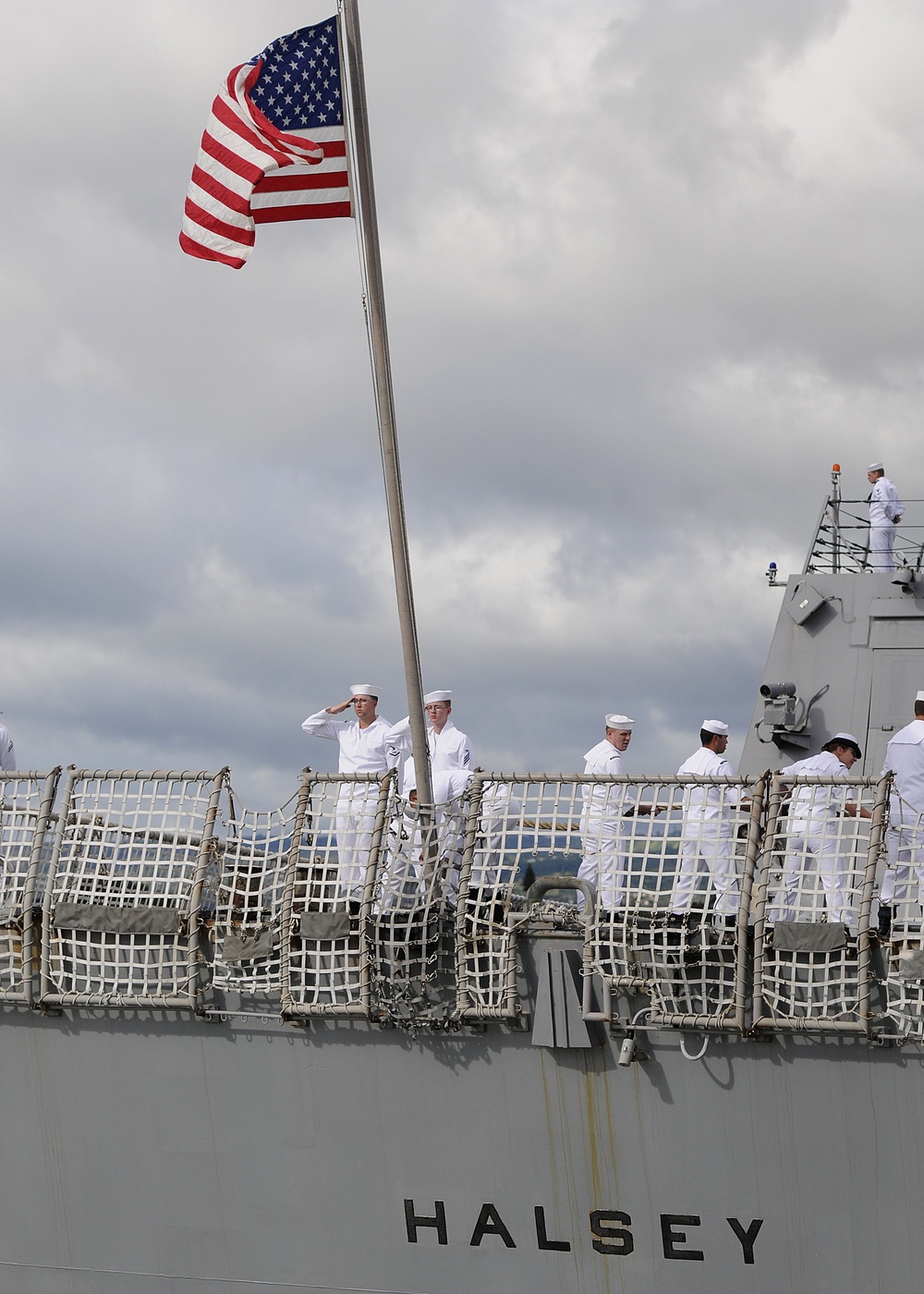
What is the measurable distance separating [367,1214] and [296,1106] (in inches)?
28.8

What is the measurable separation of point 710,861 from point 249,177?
4.68 meters

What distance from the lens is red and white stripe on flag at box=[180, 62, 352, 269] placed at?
7.58 m

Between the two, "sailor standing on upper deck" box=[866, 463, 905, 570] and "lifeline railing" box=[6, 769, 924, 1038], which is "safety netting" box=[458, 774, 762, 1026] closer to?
"lifeline railing" box=[6, 769, 924, 1038]

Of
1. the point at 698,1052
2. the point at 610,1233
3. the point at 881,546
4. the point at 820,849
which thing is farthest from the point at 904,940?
the point at 881,546

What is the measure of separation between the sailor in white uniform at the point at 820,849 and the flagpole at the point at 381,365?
6.81 feet

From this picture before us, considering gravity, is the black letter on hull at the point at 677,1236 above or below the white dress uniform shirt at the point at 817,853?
below

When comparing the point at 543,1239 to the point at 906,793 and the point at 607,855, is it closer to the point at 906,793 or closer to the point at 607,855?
the point at 607,855

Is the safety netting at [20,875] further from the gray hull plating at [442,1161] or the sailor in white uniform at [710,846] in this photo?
the sailor in white uniform at [710,846]

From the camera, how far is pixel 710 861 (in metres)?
7.57

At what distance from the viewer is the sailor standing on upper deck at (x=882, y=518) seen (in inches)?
Result: 524

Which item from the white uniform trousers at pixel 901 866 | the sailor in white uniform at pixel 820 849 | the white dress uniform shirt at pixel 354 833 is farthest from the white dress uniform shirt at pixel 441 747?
the white uniform trousers at pixel 901 866

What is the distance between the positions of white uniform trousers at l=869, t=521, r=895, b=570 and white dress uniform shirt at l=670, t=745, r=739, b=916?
613cm

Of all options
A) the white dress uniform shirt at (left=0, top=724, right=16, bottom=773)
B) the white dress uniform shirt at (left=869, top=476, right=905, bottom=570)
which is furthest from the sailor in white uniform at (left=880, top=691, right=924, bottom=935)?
the white dress uniform shirt at (left=0, top=724, right=16, bottom=773)

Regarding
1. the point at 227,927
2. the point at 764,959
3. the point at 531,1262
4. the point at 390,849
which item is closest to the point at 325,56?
the point at 390,849
